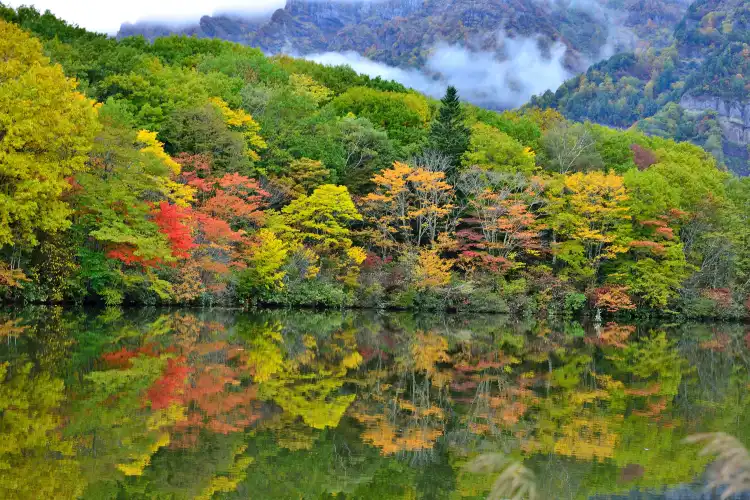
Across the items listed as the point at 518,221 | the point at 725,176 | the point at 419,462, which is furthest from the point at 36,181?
the point at 725,176

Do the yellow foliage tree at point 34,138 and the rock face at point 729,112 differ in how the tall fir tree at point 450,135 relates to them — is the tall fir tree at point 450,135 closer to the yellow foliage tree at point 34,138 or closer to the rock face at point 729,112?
the yellow foliage tree at point 34,138

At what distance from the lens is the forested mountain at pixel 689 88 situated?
11525 centimetres

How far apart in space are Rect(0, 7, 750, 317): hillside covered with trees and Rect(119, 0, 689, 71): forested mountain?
100748 millimetres

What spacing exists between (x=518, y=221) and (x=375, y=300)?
26.5 ft

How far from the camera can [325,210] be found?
36.2 meters

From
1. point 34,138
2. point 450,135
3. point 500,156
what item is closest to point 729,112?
point 500,156

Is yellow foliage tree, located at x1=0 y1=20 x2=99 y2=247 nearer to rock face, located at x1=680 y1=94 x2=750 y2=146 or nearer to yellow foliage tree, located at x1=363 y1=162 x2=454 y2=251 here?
yellow foliage tree, located at x1=363 y1=162 x2=454 y2=251

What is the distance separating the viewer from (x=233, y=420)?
10492 mm

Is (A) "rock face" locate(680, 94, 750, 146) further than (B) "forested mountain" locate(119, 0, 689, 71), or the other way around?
(B) "forested mountain" locate(119, 0, 689, 71)

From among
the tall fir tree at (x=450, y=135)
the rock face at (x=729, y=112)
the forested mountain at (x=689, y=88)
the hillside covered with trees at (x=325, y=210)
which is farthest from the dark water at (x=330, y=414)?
the rock face at (x=729, y=112)

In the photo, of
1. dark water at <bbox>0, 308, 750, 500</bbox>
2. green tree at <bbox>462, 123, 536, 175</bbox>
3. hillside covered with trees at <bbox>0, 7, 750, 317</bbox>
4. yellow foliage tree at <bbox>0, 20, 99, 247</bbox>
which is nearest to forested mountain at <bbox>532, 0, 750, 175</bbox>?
hillside covered with trees at <bbox>0, 7, 750, 317</bbox>

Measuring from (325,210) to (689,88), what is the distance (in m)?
108

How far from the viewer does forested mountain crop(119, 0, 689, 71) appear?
492 ft

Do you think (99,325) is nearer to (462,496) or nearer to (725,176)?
(462,496)
